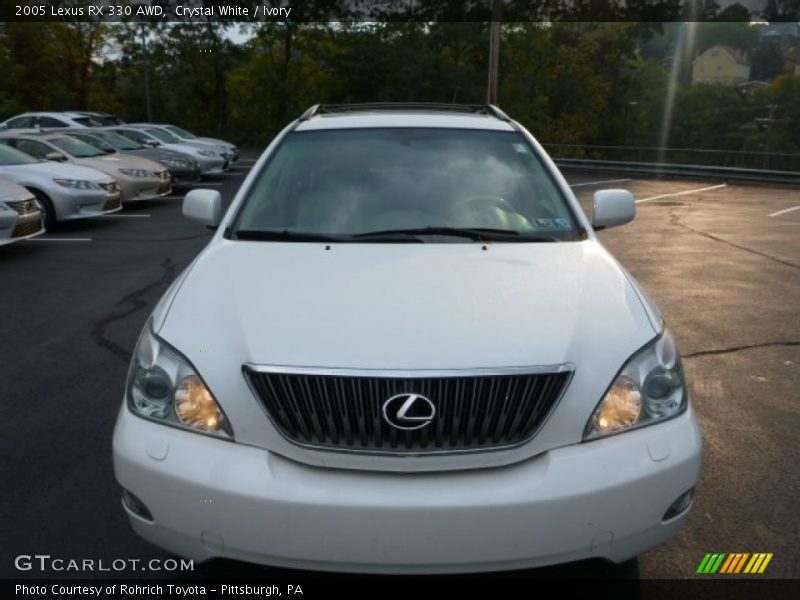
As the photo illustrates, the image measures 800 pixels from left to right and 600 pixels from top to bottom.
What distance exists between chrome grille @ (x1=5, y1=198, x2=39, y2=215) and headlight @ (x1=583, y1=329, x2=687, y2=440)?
8.83m

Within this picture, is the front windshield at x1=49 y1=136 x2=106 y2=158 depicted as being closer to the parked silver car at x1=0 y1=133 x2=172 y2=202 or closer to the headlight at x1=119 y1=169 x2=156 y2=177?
the parked silver car at x1=0 y1=133 x2=172 y2=202

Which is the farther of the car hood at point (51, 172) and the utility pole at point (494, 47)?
the utility pole at point (494, 47)

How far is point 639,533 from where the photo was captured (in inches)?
94.9

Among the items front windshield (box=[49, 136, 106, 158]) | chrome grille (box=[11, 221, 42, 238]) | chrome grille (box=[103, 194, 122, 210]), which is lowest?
chrome grille (box=[103, 194, 122, 210])

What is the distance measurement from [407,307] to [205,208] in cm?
190

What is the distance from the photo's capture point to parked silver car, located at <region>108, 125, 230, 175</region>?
67.9 ft

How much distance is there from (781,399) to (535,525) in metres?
3.16

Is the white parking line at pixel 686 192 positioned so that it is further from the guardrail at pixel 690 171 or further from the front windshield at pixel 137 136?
the front windshield at pixel 137 136

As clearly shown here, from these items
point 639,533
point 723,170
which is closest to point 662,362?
point 639,533

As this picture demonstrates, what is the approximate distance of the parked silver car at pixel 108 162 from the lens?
1349cm

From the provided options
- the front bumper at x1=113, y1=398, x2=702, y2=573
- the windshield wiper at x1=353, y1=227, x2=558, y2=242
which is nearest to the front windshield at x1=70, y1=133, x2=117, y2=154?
the windshield wiper at x1=353, y1=227, x2=558, y2=242

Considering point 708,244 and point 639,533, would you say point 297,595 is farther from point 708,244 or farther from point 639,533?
point 708,244

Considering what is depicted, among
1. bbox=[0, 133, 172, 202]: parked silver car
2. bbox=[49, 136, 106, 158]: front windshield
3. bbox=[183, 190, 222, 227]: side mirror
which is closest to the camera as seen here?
bbox=[183, 190, 222, 227]: side mirror

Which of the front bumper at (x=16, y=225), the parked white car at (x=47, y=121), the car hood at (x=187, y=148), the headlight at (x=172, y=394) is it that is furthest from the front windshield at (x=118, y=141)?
the headlight at (x=172, y=394)
